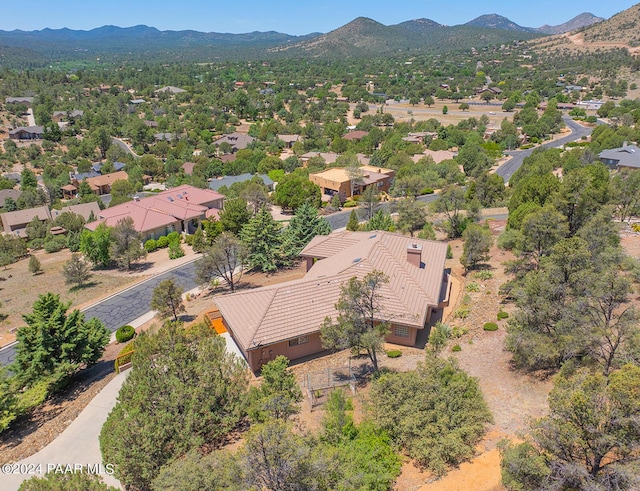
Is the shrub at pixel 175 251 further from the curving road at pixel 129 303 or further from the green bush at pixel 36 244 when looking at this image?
the green bush at pixel 36 244

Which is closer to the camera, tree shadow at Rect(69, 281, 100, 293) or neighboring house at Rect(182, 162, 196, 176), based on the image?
tree shadow at Rect(69, 281, 100, 293)

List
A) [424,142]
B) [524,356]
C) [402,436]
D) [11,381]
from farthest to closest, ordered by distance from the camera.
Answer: [424,142] → [11,381] → [524,356] → [402,436]

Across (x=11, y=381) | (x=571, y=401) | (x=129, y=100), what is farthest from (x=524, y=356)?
(x=129, y=100)

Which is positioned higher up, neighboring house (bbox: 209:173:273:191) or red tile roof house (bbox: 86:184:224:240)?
red tile roof house (bbox: 86:184:224:240)

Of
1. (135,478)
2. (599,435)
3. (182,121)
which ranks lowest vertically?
(182,121)

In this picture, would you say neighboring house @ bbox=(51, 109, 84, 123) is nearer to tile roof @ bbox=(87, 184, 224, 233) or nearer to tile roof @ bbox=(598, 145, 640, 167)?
tile roof @ bbox=(87, 184, 224, 233)

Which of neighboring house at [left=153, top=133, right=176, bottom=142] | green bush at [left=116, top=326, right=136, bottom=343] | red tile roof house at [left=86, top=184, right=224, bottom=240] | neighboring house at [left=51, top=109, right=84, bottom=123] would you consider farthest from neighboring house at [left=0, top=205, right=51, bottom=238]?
neighboring house at [left=51, top=109, right=84, bottom=123]

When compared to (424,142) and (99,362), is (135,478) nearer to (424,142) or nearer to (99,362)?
(99,362)

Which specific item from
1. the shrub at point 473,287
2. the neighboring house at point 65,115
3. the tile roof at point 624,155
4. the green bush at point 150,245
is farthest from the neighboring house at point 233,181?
the neighboring house at point 65,115

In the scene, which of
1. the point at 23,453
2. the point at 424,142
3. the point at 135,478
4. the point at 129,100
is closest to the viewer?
the point at 135,478
